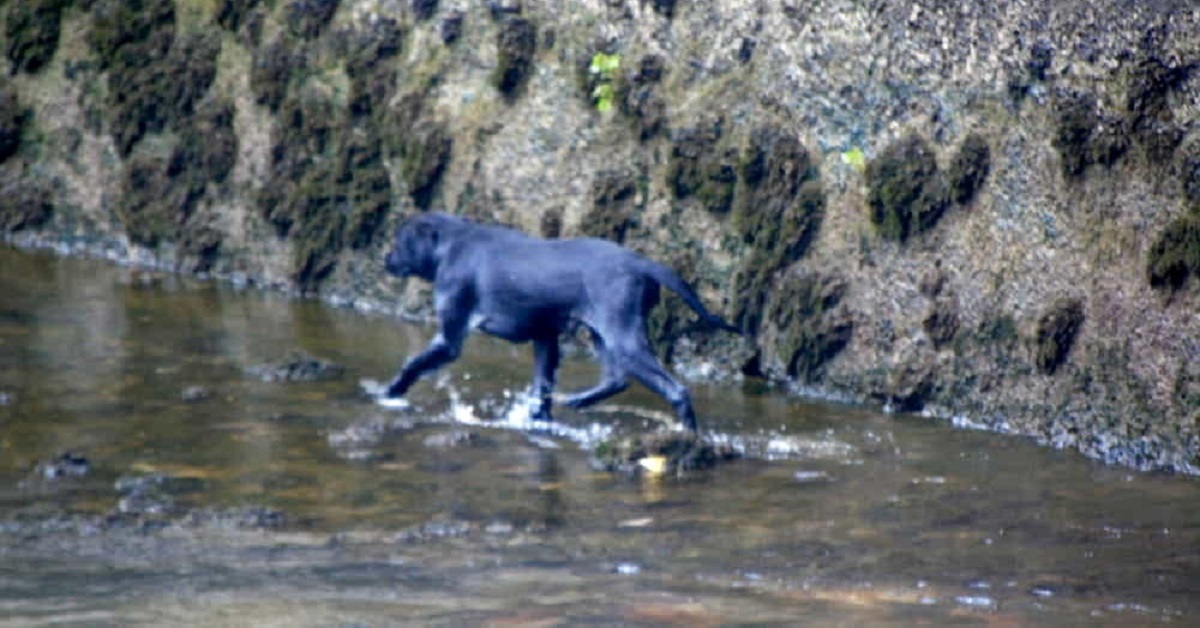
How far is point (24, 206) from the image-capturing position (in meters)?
14.2

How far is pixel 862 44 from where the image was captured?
34.8ft

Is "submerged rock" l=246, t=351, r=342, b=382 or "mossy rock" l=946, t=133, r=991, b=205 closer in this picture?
"mossy rock" l=946, t=133, r=991, b=205

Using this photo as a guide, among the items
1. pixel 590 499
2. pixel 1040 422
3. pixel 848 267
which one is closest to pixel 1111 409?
pixel 1040 422

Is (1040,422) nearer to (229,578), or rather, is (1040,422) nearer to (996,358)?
(996,358)

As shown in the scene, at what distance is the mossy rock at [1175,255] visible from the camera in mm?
9148

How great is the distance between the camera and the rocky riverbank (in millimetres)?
9492

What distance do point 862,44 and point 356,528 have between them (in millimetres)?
4168

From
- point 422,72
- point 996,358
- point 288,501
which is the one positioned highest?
point 422,72

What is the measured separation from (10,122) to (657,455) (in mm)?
7023

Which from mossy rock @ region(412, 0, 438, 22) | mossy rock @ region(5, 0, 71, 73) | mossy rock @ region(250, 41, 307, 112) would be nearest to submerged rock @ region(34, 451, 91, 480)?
mossy rock @ region(412, 0, 438, 22)

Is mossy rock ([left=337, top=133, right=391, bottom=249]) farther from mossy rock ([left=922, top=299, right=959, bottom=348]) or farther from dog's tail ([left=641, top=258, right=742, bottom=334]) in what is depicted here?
mossy rock ([left=922, top=299, right=959, bottom=348])

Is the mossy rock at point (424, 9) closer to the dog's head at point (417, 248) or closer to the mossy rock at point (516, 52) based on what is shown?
the mossy rock at point (516, 52)

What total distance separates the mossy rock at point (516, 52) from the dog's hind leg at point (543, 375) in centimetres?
253

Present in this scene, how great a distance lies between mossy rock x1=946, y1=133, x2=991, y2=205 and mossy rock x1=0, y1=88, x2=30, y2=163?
6.96 meters
